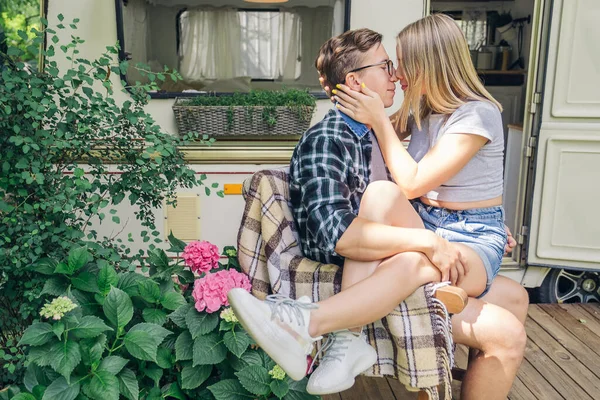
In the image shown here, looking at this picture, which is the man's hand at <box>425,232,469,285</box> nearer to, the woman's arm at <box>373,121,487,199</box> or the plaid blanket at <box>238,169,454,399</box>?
the plaid blanket at <box>238,169,454,399</box>

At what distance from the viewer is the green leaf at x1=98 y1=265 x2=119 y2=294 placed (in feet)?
5.86

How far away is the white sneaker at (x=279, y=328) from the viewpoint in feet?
4.68

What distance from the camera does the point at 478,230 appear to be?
70.5 inches

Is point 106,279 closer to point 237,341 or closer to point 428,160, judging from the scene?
point 237,341

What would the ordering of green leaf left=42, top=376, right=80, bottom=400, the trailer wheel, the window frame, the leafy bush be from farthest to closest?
the trailer wheel < the window frame < the leafy bush < green leaf left=42, top=376, right=80, bottom=400

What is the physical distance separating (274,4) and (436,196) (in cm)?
269

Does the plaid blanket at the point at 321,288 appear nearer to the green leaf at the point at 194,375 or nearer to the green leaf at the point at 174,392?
the green leaf at the point at 194,375

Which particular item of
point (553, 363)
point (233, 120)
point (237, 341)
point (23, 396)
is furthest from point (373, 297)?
point (233, 120)

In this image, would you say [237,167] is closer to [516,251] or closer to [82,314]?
[82,314]

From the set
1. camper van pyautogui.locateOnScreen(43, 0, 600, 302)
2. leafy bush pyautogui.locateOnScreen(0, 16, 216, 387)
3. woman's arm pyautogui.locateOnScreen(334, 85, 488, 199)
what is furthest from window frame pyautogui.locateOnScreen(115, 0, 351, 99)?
woman's arm pyautogui.locateOnScreen(334, 85, 488, 199)

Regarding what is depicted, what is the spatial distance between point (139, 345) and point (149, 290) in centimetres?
Result: 22

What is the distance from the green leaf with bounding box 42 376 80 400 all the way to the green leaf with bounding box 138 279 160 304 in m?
0.34

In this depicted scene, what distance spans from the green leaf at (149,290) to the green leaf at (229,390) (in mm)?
355

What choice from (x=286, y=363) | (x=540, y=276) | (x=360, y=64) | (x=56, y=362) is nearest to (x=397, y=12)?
(x=360, y=64)
